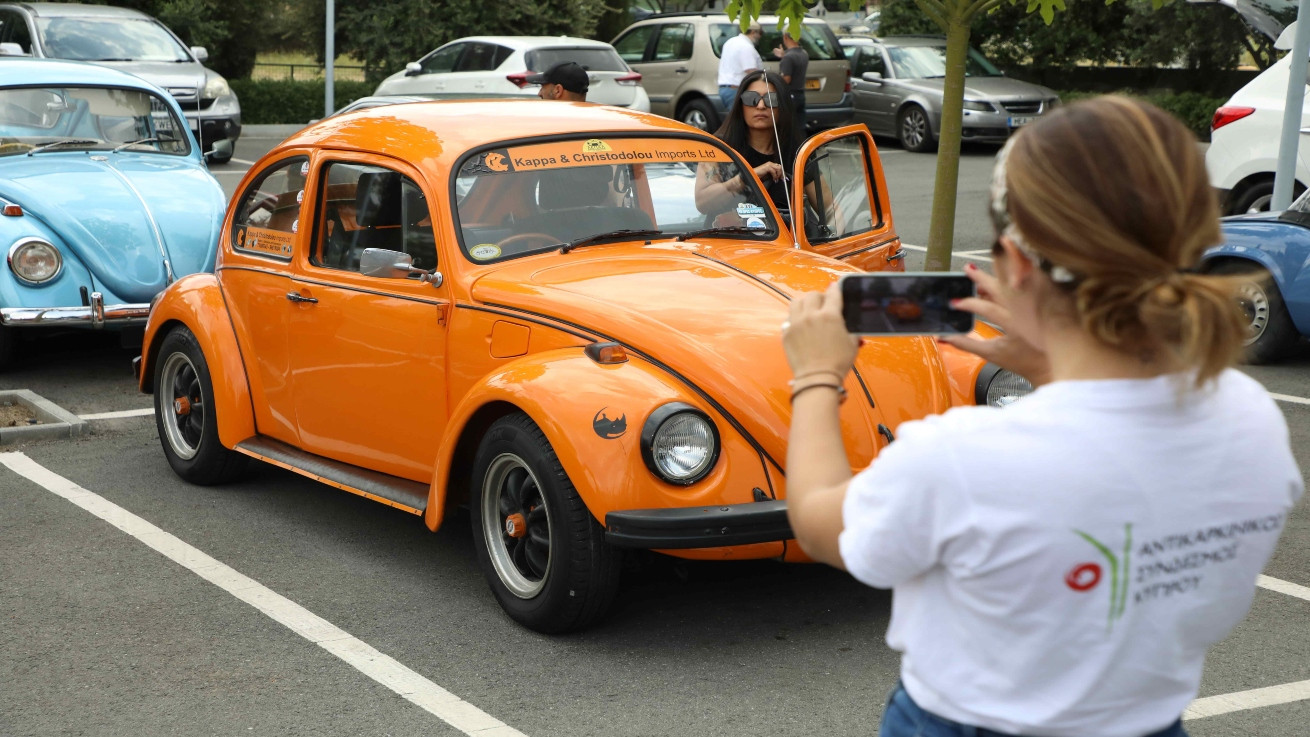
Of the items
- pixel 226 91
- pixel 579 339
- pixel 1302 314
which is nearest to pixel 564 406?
pixel 579 339

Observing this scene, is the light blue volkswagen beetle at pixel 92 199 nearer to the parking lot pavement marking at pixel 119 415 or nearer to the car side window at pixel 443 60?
the parking lot pavement marking at pixel 119 415

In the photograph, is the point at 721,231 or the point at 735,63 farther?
the point at 735,63

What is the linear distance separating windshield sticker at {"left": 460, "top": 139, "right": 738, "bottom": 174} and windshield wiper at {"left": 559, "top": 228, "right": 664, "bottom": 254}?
0.31m

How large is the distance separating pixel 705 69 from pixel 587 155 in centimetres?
1615

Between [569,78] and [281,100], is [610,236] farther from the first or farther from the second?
[281,100]

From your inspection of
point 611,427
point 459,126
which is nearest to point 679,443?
point 611,427

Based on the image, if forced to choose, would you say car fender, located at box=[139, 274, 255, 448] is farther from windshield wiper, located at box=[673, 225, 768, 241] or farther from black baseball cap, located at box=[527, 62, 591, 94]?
black baseball cap, located at box=[527, 62, 591, 94]

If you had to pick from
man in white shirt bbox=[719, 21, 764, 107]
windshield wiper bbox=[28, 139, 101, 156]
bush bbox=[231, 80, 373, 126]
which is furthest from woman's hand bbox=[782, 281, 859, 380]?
bush bbox=[231, 80, 373, 126]

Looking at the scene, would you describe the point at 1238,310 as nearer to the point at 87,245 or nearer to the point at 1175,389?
the point at 1175,389

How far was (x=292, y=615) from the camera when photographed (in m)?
4.84

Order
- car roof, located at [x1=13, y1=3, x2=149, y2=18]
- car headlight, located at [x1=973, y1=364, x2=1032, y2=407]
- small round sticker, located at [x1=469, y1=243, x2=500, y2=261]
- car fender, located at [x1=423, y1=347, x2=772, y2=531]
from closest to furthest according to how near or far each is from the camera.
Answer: car fender, located at [x1=423, y1=347, x2=772, y2=531], car headlight, located at [x1=973, y1=364, x2=1032, y2=407], small round sticker, located at [x1=469, y1=243, x2=500, y2=261], car roof, located at [x1=13, y1=3, x2=149, y2=18]

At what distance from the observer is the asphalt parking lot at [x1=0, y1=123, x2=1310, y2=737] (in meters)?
4.04

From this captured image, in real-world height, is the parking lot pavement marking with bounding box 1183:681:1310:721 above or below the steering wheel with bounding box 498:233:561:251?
below

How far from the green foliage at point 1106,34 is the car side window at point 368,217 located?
2131 centimetres
